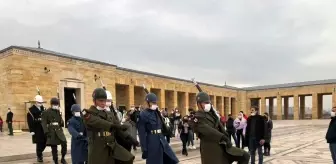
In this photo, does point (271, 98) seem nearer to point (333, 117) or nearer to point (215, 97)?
point (215, 97)

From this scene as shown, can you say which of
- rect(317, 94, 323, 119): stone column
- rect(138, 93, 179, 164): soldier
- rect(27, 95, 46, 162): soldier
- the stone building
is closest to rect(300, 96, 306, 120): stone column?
rect(317, 94, 323, 119): stone column

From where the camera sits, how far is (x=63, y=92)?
23.9m

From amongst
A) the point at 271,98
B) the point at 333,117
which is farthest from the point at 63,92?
the point at 271,98

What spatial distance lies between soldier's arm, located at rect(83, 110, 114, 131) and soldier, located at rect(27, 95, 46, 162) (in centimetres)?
648

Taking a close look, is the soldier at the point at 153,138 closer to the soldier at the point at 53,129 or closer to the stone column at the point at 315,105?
the soldier at the point at 53,129

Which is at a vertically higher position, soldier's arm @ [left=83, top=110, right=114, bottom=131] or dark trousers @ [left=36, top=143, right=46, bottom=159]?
soldier's arm @ [left=83, top=110, right=114, bottom=131]

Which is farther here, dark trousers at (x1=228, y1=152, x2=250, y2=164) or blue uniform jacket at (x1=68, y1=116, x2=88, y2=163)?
blue uniform jacket at (x1=68, y1=116, x2=88, y2=163)

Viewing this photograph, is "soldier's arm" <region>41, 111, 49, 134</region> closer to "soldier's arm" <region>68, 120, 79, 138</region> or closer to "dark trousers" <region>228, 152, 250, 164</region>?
"soldier's arm" <region>68, 120, 79, 138</region>

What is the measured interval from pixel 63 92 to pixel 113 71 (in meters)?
5.87

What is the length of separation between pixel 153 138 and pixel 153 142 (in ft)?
0.28

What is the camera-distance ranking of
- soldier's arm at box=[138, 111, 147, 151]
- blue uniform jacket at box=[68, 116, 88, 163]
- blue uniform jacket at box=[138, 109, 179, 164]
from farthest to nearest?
blue uniform jacket at box=[68, 116, 88, 163], soldier's arm at box=[138, 111, 147, 151], blue uniform jacket at box=[138, 109, 179, 164]

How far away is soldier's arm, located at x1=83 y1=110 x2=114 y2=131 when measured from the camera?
4844 millimetres

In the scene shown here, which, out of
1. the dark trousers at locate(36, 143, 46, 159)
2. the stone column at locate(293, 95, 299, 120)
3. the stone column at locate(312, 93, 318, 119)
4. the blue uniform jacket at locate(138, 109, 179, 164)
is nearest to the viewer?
the blue uniform jacket at locate(138, 109, 179, 164)

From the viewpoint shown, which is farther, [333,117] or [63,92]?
[63,92]
